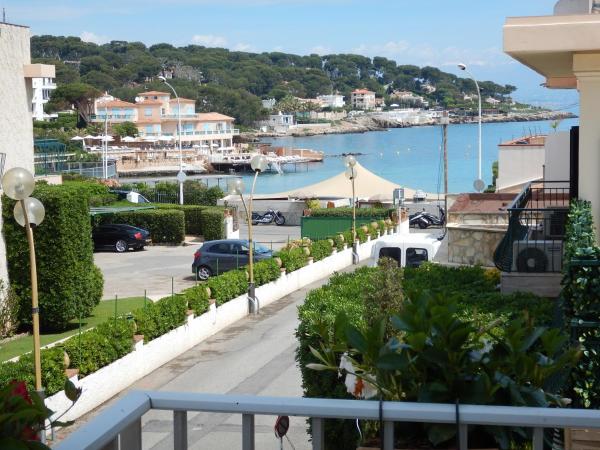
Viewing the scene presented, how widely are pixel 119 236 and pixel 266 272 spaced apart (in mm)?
13443

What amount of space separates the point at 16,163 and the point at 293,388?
931cm

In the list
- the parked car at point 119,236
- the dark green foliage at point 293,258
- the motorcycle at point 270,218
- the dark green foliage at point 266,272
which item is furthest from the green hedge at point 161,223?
the dark green foliage at point 266,272

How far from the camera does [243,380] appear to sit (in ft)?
53.5

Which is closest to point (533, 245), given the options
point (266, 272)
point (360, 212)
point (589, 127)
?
point (589, 127)

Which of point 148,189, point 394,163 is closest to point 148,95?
point 394,163

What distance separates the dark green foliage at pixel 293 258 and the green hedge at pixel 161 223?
1154cm

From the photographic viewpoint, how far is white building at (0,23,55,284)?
20.9m

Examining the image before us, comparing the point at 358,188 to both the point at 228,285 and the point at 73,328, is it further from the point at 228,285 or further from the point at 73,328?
the point at 73,328

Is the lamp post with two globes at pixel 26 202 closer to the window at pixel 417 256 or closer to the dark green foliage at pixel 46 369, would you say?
the dark green foliage at pixel 46 369

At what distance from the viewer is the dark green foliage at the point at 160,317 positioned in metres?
17.3

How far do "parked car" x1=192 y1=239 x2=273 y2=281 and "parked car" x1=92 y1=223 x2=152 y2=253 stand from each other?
7.70m

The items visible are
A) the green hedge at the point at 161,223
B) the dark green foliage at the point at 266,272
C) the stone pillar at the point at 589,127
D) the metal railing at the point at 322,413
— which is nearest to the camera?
the metal railing at the point at 322,413

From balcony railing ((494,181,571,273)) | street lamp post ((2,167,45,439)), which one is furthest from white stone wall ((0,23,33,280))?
balcony railing ((494,181,571,273))

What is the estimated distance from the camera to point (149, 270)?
31.5 meters
